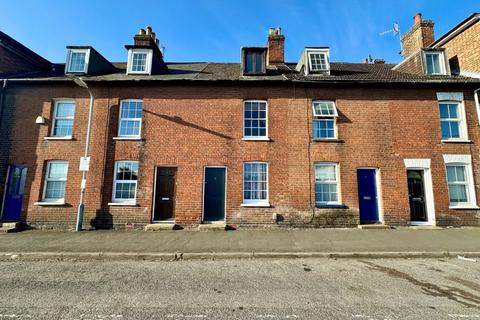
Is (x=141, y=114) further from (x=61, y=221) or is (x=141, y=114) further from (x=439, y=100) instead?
(x=439, y=100)

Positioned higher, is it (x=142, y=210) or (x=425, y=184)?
(x=425, y=184)

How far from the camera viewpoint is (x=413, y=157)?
11.2 metres

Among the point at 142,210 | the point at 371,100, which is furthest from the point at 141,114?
the point at 371,100

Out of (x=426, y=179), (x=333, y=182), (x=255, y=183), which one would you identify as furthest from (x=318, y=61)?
(x=426, y=179)

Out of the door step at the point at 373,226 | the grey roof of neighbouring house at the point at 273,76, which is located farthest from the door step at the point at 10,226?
the door step at the point at 373,226

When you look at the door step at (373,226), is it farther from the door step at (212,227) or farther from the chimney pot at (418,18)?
the chimney pot at (418,18)

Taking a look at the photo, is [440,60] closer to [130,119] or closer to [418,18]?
[418,18]

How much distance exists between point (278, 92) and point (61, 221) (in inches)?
456

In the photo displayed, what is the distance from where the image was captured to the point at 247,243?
8008 millimetres

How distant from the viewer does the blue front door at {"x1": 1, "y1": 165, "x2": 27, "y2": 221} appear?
10969 millimetres

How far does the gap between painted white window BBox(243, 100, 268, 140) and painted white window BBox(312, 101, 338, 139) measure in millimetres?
2383

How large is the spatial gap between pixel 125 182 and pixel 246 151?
5810mm

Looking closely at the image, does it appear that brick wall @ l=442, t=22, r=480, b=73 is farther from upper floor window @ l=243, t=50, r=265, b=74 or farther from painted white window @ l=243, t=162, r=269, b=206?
painted white window @ l=243, t=162, r=269, b=206

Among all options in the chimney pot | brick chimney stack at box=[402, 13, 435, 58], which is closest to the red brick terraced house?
brick chimney stack at box=[402, 13, 435, 58]
